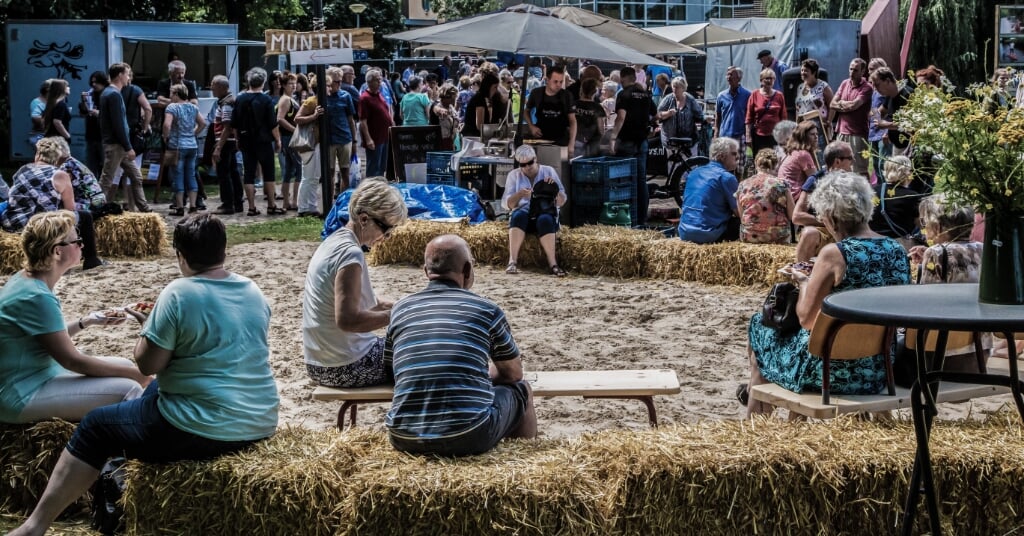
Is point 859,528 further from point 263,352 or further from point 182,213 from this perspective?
point 182,213

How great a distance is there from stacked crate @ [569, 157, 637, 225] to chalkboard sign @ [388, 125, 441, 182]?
11.5 ft

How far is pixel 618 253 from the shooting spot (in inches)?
421

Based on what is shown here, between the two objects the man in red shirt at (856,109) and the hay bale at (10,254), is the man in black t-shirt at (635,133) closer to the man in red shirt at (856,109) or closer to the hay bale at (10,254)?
the man in red shirt at (856,109)

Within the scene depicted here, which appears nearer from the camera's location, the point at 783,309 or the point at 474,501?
the point at 474,501

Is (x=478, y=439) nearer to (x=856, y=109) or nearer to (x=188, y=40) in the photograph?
(x=856, y=109)

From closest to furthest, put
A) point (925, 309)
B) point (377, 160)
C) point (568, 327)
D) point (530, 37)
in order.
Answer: point (925, 309), point (568, 327), point (530, 37), point (377, 160)

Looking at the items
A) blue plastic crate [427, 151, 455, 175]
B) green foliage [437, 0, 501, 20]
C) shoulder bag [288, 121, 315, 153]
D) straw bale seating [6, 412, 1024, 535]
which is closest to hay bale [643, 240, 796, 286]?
blue plastic crate [427, 151, 455, 175]

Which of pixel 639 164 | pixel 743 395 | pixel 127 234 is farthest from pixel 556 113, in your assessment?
pixel 743 395

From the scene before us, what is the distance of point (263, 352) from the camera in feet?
14.7

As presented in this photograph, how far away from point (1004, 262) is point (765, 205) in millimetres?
6213

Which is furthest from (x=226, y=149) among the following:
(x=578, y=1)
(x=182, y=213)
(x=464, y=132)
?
(x=578, y=1)

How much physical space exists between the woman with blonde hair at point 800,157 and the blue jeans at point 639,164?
10.1ft

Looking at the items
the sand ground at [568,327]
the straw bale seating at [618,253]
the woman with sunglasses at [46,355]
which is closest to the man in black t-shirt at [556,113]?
the straw bale seating at [618,253]

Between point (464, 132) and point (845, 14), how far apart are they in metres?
19.0
